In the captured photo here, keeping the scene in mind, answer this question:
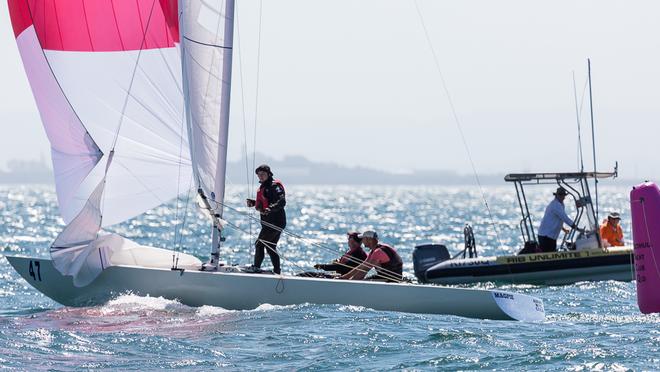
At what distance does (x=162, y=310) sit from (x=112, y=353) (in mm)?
2644

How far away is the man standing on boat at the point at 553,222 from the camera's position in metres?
17.4

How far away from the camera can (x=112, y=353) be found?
420 inches

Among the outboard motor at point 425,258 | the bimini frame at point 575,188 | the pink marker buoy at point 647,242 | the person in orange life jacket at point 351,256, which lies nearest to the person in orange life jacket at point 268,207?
the person in orange life jacket at point 351,256

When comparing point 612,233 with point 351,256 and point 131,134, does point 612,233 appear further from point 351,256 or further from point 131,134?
point 131,134

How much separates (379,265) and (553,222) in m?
4.87

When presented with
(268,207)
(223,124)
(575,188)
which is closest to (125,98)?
(223,124)

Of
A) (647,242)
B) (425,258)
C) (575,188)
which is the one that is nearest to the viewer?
(647,242)

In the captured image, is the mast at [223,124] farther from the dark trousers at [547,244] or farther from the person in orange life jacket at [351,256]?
the dark trousers at [547,244]

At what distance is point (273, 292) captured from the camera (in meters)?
13.1

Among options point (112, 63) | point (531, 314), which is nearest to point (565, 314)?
point (531, 314)

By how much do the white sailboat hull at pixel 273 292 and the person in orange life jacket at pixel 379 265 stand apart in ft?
1.95

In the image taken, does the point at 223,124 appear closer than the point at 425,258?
Yes

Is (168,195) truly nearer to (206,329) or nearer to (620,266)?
(206,329)

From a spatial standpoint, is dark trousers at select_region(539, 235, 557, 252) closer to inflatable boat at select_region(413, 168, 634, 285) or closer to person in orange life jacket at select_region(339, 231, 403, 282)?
inflatable boat at select_region(413, 168, 634, 285)
